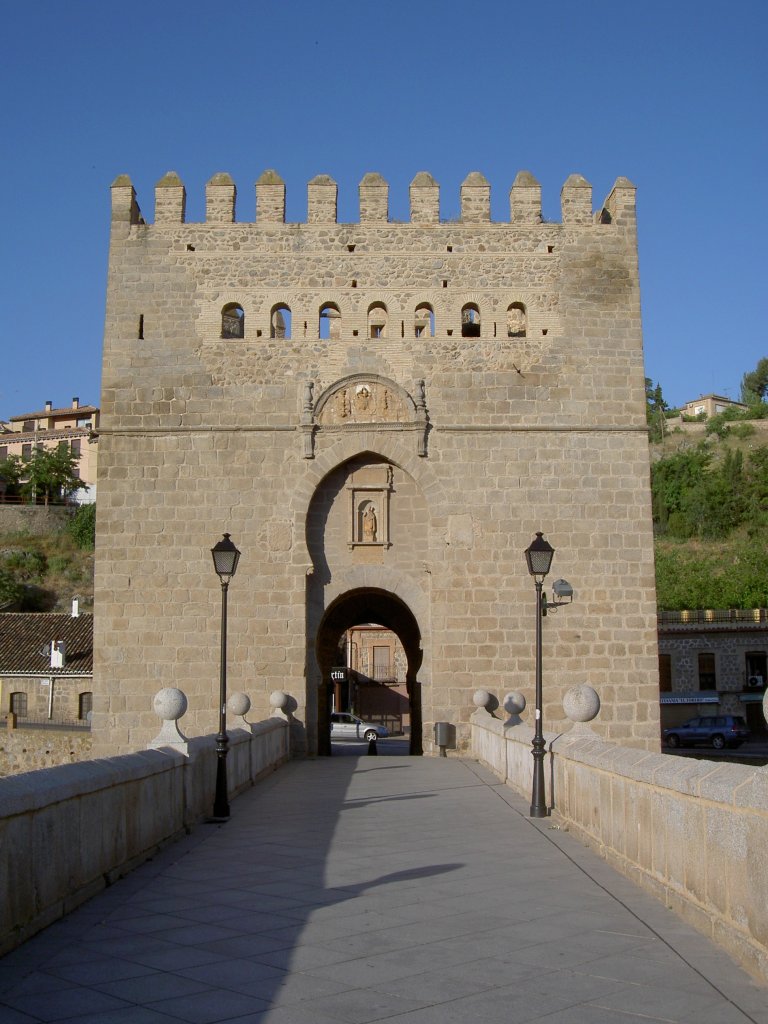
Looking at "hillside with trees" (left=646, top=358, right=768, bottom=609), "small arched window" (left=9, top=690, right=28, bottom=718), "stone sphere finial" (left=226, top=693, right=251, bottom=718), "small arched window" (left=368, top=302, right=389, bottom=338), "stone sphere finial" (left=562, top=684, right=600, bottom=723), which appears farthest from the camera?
"hillside with trees" (left=646, top=358, right=768, bottom=609)

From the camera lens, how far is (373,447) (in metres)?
17.0

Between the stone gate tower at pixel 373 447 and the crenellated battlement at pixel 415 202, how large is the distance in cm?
4

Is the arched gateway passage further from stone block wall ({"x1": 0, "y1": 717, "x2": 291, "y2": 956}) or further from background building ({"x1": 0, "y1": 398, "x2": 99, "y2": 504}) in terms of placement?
background building ({"x1": 0, "y1": 398, "x2": 99, "y2": 504})

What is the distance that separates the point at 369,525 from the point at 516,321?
175 inches

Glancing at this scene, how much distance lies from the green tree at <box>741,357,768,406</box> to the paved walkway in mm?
105529

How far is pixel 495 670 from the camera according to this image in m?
16.5

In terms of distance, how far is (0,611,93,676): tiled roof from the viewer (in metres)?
39.0

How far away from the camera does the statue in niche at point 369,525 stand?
17.3 m

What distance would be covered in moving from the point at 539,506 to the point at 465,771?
4.62 metres

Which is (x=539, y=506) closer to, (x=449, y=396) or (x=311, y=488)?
(x=449, y=396)

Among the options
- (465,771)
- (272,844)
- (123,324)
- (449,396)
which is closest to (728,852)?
(272,844)

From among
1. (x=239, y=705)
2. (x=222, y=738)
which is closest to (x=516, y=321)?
(x=239, y=705)

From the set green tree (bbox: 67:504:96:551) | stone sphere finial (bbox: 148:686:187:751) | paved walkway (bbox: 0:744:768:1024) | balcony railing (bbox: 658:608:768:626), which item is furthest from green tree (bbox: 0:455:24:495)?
paved walkway (bbox: 0:744:768:1024)

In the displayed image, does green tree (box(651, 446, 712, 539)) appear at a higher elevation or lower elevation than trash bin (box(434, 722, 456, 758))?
higher
